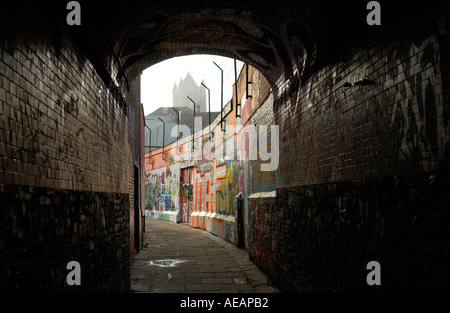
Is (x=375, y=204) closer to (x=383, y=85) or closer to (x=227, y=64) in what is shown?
(x=383, y=85)

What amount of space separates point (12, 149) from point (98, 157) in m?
2.55

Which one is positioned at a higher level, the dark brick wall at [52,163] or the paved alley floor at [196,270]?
the dark brick wall at [52,163]

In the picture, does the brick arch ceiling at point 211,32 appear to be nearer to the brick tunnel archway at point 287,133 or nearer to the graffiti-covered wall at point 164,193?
the brick tunnel archway at point 287,133

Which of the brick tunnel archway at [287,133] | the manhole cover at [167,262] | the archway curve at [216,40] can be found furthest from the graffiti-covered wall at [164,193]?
the brick tunnel archway at [287,133]

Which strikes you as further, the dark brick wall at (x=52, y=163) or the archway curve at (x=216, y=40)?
the archway curve at (x=216, y=40)

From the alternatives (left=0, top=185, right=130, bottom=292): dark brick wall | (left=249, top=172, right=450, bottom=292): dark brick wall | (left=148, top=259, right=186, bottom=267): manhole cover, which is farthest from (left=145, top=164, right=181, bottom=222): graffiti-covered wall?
(left=0, top=185, right=130, bottom=292): dark brick wall

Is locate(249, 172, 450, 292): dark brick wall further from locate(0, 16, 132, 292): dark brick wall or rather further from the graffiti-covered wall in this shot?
the graffiti-covered wall

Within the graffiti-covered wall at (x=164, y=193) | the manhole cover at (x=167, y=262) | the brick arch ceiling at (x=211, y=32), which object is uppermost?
the brick arch ceiling at (x=211, y=32)

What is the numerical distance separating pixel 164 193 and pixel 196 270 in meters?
19.5

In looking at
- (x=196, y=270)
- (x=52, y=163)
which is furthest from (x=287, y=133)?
(x=52, y=163)

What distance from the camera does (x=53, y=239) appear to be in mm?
3088

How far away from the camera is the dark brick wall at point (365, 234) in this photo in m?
2.93

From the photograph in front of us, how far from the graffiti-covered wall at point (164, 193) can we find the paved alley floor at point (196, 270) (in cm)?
1232

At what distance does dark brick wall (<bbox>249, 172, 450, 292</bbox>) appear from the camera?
2926 millimetres
